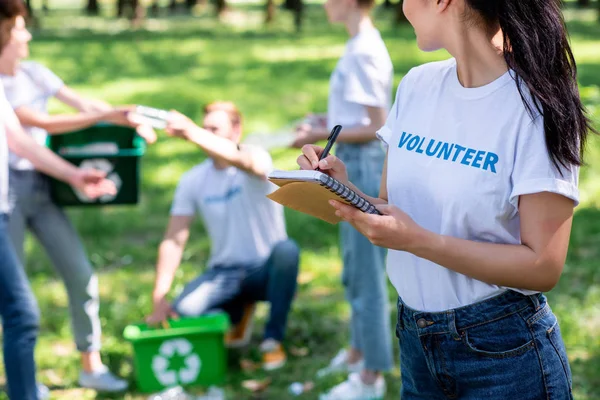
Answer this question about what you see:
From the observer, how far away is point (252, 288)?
4195 millimetres

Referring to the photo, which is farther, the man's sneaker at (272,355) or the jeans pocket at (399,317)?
the man's sneaker at (272,355)

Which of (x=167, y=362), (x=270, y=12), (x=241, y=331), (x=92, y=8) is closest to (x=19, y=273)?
(x=167, y=362)

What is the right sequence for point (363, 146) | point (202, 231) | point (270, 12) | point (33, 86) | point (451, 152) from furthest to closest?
point (270, 12) < point (202, 231) < point (33, 86) < point (363, 146) < point (451, 152)

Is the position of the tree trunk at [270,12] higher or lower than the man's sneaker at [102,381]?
lower

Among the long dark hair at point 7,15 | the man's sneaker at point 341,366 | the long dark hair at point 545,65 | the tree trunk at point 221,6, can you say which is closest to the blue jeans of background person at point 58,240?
the long dark hair at point 7,15

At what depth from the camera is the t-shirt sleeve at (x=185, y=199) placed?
4.16 meters

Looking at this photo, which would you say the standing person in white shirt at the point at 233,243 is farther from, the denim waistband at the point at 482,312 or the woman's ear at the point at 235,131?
the denim waistband at the point at 482,312

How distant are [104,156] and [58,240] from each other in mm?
440

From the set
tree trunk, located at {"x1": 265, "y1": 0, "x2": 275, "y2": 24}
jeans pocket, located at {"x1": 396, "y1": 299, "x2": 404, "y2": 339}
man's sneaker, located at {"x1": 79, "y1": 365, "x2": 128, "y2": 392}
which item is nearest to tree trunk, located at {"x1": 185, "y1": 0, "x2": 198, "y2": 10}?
tree trunk, located at {"x1": 265, "y1": 0, "x2": 275, "y2": 24}

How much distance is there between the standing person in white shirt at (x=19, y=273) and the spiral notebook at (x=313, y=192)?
1.46 meters

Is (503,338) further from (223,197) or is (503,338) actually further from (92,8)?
(92,8)

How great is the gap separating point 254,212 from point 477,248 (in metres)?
2.41

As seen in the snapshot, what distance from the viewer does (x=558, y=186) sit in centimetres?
172

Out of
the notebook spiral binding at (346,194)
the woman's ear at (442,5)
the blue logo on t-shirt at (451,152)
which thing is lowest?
the notebook spiral binding at (346,194)
